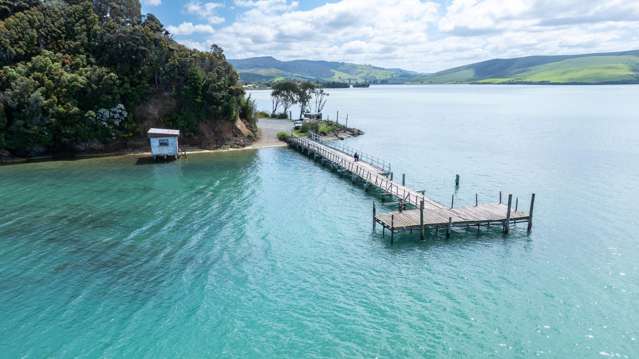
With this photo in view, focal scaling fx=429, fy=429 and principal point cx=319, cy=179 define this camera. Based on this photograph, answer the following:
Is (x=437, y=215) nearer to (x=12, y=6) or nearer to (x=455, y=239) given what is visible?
(x=455, y=239)

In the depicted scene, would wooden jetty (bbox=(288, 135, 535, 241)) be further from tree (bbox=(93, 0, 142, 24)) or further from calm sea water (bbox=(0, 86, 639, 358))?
tree (bbox=(93, 0, 142, 24))

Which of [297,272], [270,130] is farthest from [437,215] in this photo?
[270,130]

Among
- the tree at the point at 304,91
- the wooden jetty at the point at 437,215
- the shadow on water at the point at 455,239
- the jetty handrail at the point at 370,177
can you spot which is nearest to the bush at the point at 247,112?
the jetty handrail at the point at 370,177

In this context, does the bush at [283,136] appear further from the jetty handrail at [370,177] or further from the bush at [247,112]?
the jetty handrail at [370,177]

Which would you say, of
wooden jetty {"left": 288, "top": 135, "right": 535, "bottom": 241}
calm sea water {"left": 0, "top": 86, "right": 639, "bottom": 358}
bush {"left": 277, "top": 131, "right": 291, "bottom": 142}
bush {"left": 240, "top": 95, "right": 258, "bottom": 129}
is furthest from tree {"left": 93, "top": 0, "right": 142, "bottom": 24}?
wooden jetty {"left": 288, "top": 135, "right": 535, "bottom": 241}

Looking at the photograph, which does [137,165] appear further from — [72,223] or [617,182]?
[617,182]

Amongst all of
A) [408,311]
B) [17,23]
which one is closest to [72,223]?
[408,311]
